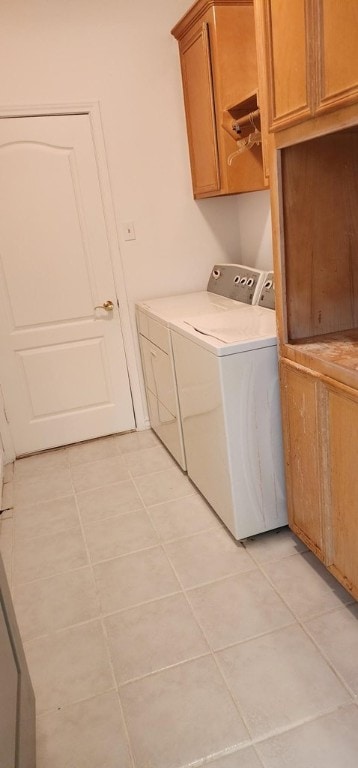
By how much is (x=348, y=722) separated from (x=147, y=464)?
177 cm

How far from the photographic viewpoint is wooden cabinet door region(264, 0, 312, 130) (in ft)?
4.43

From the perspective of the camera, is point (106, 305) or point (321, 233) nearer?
point (321, 233)

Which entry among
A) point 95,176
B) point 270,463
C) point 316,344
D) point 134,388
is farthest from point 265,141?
point 134,388

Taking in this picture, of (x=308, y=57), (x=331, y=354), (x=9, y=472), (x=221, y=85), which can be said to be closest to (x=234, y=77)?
(x=221, y=85)

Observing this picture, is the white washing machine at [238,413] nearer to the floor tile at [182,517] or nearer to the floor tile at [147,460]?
the floor tile at [182,517]

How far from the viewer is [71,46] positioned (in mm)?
2688

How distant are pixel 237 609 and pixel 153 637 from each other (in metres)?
0.31

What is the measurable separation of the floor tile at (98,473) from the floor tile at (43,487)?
2.0 inches

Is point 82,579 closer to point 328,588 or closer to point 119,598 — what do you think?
point 119,598

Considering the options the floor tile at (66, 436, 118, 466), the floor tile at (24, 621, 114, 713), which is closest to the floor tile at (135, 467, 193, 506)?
the floor tile at (66, 436, 118, 466)

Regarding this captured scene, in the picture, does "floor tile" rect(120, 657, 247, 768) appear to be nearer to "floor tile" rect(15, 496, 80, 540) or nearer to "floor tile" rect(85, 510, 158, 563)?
"floor tile" rect(85, 510, 158, 563)

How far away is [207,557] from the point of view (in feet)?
6.76

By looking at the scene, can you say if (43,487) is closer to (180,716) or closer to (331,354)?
(180,716)

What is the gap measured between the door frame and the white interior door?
0.03 metres
